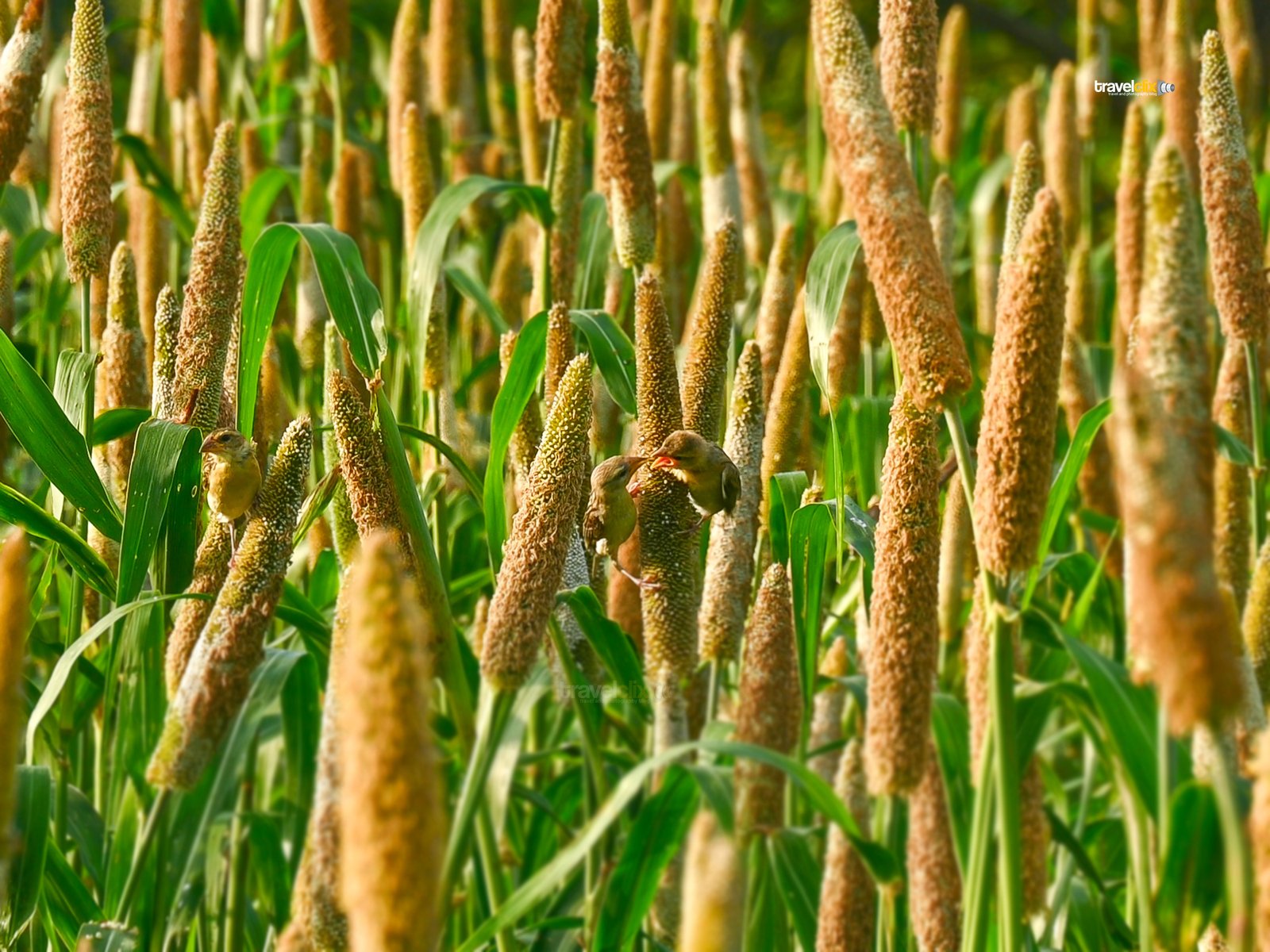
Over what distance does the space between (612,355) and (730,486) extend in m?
0.48

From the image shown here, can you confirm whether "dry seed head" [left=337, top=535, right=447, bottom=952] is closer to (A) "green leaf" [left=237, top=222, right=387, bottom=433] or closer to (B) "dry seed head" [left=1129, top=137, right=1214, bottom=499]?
(B) "dry seed head" [left=1129, top=137, right=1214, bottom=499]

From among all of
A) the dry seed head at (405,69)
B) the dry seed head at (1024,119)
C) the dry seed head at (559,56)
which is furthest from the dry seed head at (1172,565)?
the dry seed head at (1024,119)

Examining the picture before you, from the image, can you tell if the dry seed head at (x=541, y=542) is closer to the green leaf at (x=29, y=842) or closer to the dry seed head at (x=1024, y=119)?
the green leaf at (x=29, y=842)

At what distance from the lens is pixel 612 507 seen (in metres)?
1.97

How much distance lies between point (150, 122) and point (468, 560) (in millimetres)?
2080

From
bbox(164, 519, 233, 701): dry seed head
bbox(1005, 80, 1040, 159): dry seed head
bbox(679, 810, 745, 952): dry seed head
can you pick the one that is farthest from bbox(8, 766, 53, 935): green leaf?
bbox(1005, 80, 1040, 159): dry seed head

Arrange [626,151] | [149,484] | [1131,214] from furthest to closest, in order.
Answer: [1131,214] < [626,151] < [149,484]

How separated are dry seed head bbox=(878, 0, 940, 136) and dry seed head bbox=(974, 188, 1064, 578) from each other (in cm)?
78

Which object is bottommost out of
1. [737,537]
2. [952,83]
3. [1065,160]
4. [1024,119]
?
[737,537]

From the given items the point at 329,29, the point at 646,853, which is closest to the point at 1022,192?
the point at 646,853

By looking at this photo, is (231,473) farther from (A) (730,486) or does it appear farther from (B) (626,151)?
(B) (626,151)

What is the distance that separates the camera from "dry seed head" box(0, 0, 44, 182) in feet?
7.11

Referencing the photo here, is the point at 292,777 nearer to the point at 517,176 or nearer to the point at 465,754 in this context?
the point at 465,754

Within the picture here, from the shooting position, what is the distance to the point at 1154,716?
5.03 ft
